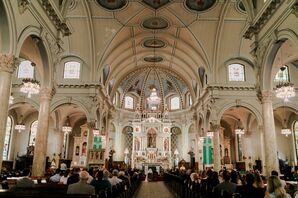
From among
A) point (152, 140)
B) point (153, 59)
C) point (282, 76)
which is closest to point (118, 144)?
point (152, 140)

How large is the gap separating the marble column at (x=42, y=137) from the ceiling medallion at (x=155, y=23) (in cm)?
1034

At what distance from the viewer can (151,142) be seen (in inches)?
1345

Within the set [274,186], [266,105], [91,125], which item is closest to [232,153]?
[91,125]

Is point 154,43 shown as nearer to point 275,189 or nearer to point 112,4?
point 112,4

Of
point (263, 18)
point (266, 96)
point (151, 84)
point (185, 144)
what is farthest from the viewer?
point (151, 84)

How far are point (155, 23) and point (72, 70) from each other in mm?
7327

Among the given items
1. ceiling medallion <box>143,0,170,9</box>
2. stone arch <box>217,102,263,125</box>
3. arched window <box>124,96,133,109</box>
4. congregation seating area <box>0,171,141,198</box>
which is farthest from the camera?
arched window <box>124,96,133,109</box>

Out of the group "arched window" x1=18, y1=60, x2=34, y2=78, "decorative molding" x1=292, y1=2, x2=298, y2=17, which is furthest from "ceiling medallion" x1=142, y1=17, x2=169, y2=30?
"decorative molding" x1=292, y1=2, x2=298, y2=17

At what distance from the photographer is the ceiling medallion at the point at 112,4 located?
1741 cm

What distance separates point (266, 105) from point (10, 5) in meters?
10.4

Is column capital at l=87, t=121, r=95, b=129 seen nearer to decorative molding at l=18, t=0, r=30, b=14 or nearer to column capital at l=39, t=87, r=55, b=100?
column capital at l=39, t=87, r=55, b=100

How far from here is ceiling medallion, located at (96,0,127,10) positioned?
17.4 m

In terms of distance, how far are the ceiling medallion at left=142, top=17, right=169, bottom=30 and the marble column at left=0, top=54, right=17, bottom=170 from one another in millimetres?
12747

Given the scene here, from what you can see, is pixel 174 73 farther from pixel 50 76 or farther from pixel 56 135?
pixel 50 76
